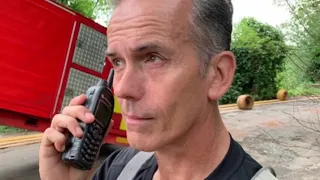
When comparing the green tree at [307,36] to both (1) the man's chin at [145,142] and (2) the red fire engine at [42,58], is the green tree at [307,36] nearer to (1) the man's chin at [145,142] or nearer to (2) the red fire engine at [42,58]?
(2) the red fire engine at [42,58]

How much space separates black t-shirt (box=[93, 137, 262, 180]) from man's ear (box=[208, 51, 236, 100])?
0.19 metres

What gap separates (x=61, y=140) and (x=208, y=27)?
654 millimetres

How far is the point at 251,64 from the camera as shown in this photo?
14.8 metres

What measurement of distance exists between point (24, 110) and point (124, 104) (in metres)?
3.67

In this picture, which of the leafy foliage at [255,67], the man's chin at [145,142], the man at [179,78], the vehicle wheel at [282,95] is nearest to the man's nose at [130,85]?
the man at [179,78]

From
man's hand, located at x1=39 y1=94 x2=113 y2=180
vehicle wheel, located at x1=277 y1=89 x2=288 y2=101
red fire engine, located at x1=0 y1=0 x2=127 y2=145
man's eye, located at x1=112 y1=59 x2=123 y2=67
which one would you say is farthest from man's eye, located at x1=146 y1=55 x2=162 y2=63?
vehicle wheel, located at x1=277 y1=89 x2=288 y2=101

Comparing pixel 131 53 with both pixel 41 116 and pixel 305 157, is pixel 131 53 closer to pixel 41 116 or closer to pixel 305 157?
pixel 41 116

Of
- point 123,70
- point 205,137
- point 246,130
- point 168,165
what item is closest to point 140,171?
point 168,165

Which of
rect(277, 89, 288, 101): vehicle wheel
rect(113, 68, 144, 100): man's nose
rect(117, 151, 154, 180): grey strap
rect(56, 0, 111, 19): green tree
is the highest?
rect(56, 0, 111, 19): green tree

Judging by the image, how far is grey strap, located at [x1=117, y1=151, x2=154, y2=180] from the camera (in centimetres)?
143

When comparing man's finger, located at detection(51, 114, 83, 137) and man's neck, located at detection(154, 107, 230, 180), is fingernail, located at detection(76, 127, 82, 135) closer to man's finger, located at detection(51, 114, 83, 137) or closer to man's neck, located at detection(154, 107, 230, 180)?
man's finger, located at detection(51, 114, 83, 137)

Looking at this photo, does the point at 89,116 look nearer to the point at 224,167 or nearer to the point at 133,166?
the point at 133,166

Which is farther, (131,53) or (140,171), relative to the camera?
(140,171)

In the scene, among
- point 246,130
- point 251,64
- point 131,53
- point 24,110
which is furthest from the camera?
point 251,64
